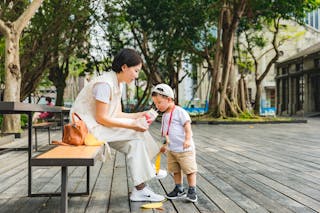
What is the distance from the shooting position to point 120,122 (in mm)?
3725

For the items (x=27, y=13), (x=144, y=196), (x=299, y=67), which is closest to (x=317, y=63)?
(x=299, y=67)

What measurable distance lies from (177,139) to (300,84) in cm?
3446

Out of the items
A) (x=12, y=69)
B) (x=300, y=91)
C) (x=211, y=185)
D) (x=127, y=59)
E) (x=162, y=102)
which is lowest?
(x=211, y=185)

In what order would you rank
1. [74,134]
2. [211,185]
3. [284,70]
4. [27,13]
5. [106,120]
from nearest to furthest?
[74,134]
[106,120]
[211,185]
[27,13]
[284,70]

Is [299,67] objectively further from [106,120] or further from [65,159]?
[65,159]

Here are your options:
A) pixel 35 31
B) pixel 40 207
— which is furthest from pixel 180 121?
pixel 35 31

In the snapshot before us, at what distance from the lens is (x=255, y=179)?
16.6 ft

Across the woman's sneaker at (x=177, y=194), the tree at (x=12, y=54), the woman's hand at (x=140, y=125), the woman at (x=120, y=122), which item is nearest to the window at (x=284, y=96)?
the tree at (x=12, y=54)

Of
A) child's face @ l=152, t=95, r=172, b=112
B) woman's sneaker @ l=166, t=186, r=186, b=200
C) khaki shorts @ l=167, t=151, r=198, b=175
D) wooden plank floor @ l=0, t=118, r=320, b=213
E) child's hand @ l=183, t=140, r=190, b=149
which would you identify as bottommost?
wooden plank floor @ l=0, t=118, r=320, b=213

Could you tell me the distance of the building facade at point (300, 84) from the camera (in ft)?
111

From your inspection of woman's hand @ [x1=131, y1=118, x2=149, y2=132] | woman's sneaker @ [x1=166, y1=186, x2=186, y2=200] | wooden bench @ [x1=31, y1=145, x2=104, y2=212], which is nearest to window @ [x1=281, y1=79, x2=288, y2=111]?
woman's sneaker @ [x1=166, y1=186, x2=186, y2=200]

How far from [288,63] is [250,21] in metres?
16.2

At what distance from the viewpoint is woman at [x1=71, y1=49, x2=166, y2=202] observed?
3.71m

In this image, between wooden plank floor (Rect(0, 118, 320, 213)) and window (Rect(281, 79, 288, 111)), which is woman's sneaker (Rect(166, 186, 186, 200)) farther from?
window (Rect(281, 79, 288, 111))
